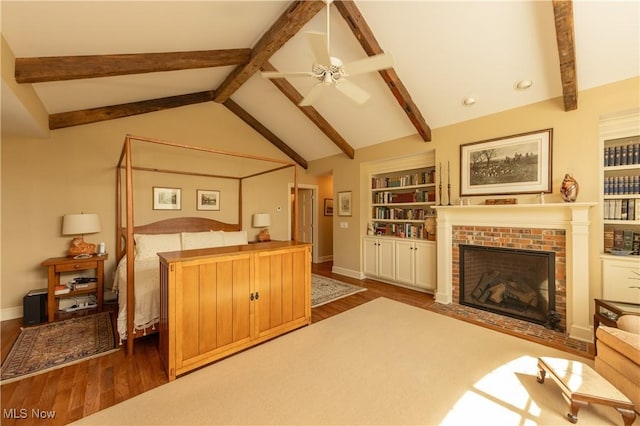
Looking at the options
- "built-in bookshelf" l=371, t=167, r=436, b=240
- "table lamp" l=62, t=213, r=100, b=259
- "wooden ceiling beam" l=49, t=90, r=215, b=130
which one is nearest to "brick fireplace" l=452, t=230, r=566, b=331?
"built-in bookshelf" l=371, t=167, r=436, b=240

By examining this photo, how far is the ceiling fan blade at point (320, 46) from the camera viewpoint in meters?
1.86

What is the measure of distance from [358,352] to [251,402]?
3.56 ft

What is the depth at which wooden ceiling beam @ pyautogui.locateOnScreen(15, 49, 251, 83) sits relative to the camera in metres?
2.33

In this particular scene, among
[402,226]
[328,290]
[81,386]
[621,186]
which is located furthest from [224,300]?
[621,186]

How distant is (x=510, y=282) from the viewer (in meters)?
3.47

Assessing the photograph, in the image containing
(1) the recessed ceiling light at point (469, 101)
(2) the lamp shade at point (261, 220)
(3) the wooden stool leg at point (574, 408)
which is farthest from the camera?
(2) the lamp shade at point (261, 220)

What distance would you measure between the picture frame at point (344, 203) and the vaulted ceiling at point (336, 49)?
6.30 feet

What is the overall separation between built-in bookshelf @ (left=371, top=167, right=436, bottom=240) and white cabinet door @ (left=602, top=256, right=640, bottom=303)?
196 cm

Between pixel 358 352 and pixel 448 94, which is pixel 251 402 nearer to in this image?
pixel 358 352

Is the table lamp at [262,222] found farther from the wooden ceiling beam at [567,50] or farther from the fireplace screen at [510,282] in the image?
the wooden ceiling beam at [567,50]

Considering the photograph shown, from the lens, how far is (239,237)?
4.48 metres

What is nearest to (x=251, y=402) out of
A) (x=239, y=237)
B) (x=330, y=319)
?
(x=330, y=319)

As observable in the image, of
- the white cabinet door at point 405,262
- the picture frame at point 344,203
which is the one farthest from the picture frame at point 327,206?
the white cabinet door at point 405,262

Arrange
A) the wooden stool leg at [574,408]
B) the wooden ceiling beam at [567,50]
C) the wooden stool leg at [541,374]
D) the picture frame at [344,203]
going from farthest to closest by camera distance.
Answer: the picture frame at [344,203] < the wooden ceiling beam at [567,50] < the wooden stool leg at [541,374] < the wooden stool leg at [574,408]
